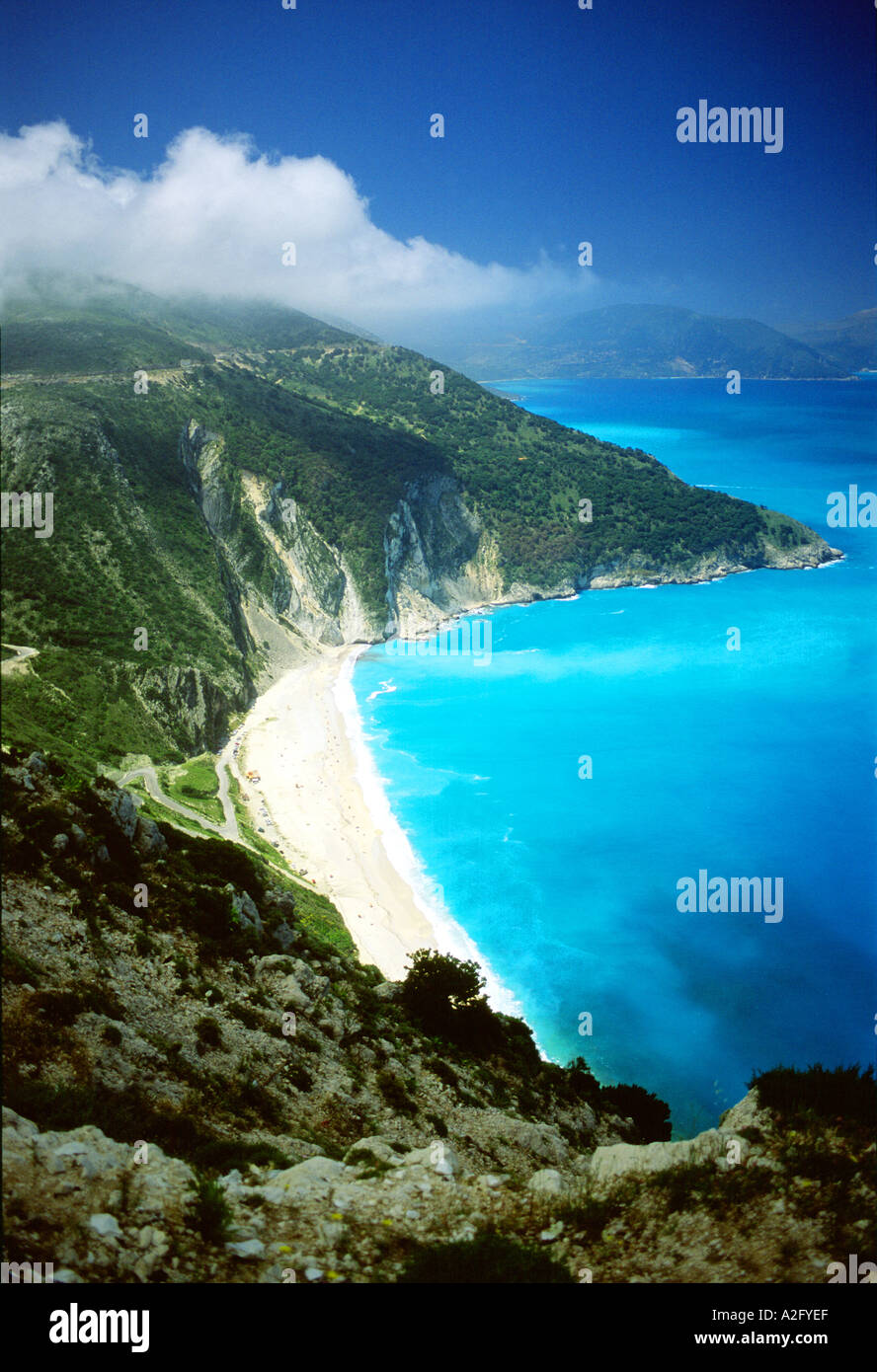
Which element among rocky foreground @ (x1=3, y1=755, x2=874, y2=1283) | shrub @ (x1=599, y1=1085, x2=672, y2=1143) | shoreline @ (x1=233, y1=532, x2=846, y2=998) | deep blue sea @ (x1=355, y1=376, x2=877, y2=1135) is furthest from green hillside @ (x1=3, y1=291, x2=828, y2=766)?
shrub @ (x1=599, y1=1085, x2=672, y2=1143)

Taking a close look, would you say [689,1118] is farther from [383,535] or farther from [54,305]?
[383,535]

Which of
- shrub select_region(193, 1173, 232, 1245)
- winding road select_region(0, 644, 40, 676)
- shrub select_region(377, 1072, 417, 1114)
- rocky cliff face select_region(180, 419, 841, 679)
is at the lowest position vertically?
shrub select_region(377, 1072, 417, 1114)

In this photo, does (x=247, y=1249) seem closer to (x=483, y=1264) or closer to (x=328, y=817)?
(x=483, y=1264)

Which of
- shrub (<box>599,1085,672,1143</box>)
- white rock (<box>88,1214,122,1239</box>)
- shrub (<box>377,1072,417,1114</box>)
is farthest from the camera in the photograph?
shrub (<box>599,1085,672,1143</box>)

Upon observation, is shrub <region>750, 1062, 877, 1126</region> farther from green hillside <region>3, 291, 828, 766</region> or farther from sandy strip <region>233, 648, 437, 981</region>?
sandy strip <region>233, 648, 437, 981</region>

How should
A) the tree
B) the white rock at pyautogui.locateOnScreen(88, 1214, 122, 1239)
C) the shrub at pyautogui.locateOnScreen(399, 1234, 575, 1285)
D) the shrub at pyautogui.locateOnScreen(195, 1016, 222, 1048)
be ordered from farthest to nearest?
the tree
the shrub at pyautogui.locateOnScreen(195, 1016, 222, 1048)
the shrub at pyautogui.locateOnScreen(399, 1234, 575, 1285)
the white rock at pyautogui.locateOnScreen(88, 1214, 122, 1239)

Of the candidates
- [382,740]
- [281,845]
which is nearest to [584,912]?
[281,845]

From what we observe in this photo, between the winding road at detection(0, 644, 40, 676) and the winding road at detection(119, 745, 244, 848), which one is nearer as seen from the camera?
the winding road at detection(0, 644, 40, 676)
